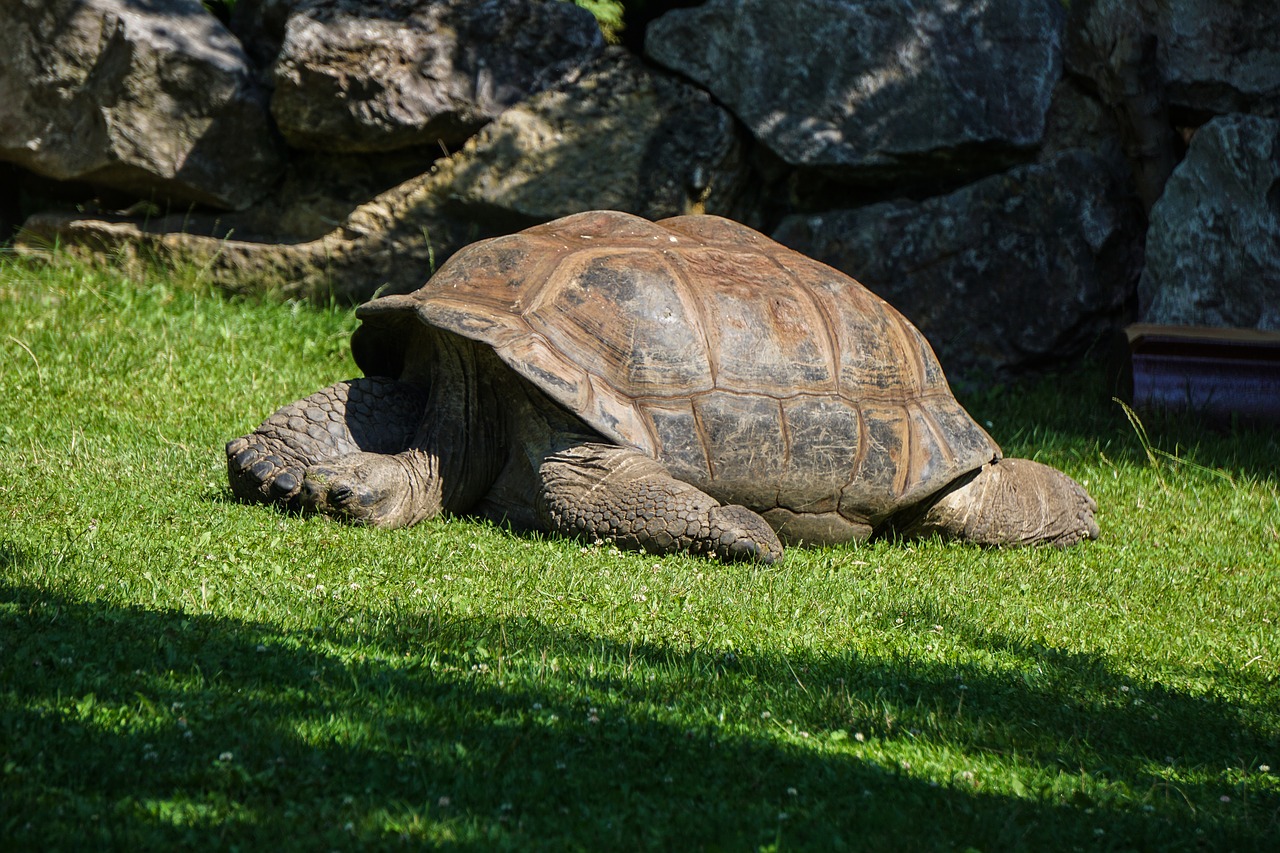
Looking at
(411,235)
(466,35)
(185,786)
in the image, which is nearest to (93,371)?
(411,235)

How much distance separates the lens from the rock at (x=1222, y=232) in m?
8.12

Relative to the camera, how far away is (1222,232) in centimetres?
821

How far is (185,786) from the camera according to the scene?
251 cm

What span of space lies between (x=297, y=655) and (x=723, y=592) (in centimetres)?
163

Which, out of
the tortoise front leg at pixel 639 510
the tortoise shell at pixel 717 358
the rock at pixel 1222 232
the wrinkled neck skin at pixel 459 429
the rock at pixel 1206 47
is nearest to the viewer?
the tortoise front leg at pixel 639 510

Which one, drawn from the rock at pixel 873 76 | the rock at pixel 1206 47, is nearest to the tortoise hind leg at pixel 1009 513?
the rock at pixel 873 76

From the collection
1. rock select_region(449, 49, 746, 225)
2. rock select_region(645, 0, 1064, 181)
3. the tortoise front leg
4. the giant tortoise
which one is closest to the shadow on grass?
the tortoise front leg

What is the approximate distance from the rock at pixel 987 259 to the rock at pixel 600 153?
846 millimetres

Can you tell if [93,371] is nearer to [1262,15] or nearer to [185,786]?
[185,786]

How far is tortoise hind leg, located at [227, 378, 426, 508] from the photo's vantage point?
496cm

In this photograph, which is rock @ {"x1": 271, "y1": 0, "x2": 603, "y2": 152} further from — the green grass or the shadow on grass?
the shadow on grass

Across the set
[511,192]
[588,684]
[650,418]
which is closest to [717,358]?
[650,418]

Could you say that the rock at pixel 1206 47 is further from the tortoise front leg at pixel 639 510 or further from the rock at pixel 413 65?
the tortoise front leg at pixel 639 510

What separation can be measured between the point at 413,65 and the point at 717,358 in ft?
14.1
